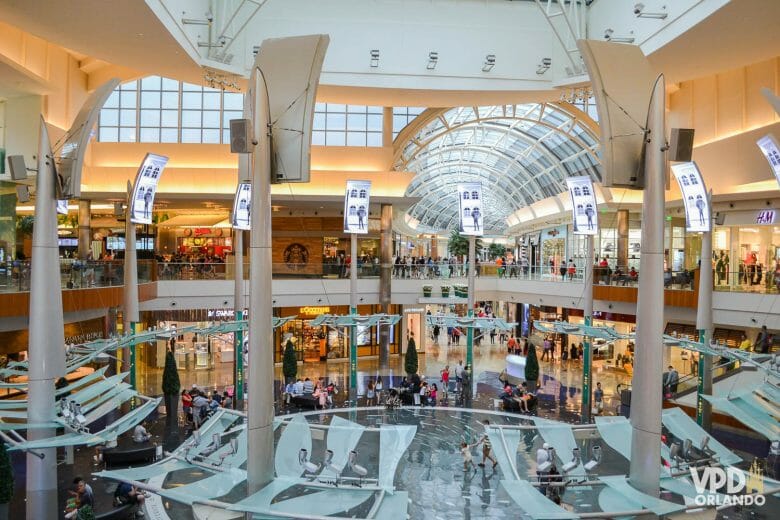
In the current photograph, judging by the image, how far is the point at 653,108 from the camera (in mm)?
9273

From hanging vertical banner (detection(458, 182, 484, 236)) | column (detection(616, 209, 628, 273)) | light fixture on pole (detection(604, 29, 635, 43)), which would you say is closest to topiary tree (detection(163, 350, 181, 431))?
hanging vertical banner (detection(458, 182, 484, 236))

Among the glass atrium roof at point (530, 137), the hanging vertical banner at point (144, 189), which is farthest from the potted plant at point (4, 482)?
the glass atrium roof at point (530, 137)

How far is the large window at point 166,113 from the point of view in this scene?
31.0 meters

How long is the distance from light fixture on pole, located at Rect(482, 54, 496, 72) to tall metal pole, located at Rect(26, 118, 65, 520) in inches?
668

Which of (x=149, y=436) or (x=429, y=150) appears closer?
(x=149, y=436)

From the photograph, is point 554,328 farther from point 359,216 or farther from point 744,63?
point 744,63

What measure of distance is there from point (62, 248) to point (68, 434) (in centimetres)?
2434

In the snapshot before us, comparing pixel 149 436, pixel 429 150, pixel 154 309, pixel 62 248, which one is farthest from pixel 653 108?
pixel 429 150

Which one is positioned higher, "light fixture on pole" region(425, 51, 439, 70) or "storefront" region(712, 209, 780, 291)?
"light fixture on pole" region(425, 51, 439, 70)

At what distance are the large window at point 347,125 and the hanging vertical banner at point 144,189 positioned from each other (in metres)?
14.0

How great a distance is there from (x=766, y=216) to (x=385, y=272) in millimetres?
16869

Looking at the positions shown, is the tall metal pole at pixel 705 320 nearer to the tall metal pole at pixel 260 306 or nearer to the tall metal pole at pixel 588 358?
the tall metal pole at pixel 588 358

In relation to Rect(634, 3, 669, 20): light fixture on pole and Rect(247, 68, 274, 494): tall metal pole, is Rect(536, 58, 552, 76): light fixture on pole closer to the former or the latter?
Rect(634, 3, 669, 20): light fixture on pole

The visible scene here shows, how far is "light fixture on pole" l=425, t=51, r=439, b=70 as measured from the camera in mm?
23367
